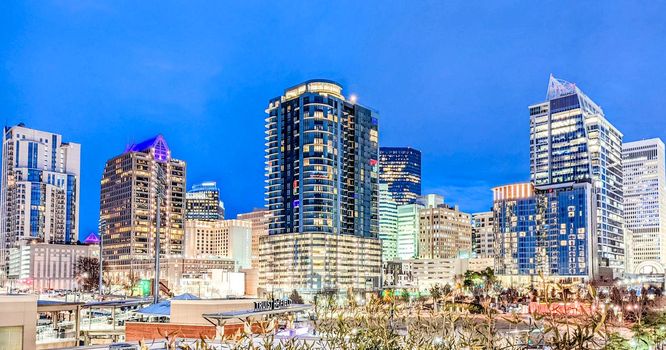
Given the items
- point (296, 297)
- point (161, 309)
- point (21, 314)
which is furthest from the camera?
point (296, 297)

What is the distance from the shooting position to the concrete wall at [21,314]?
27.4m

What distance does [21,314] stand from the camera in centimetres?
2797

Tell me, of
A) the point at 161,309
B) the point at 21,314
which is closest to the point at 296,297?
the point at 161,309

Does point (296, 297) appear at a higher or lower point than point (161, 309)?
lower

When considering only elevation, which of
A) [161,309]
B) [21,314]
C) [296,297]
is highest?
[21,314]

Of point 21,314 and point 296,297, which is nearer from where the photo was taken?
point 21,314

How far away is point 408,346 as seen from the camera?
2398 centimetres

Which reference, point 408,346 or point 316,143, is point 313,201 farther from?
point 408,346

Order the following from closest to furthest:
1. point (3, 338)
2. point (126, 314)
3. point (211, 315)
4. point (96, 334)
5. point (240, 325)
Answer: point (3, 338), point (211, 315), point (240, 325), point (96, 334), point (126, 314)

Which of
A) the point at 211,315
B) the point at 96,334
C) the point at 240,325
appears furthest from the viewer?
the point at 96,334

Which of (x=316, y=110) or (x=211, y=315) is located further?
(x=316, y=110)

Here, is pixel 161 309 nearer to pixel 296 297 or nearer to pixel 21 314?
pixel 21 314

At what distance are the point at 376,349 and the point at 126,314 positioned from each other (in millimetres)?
38735

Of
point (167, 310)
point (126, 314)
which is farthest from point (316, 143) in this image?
point (167, 310)
